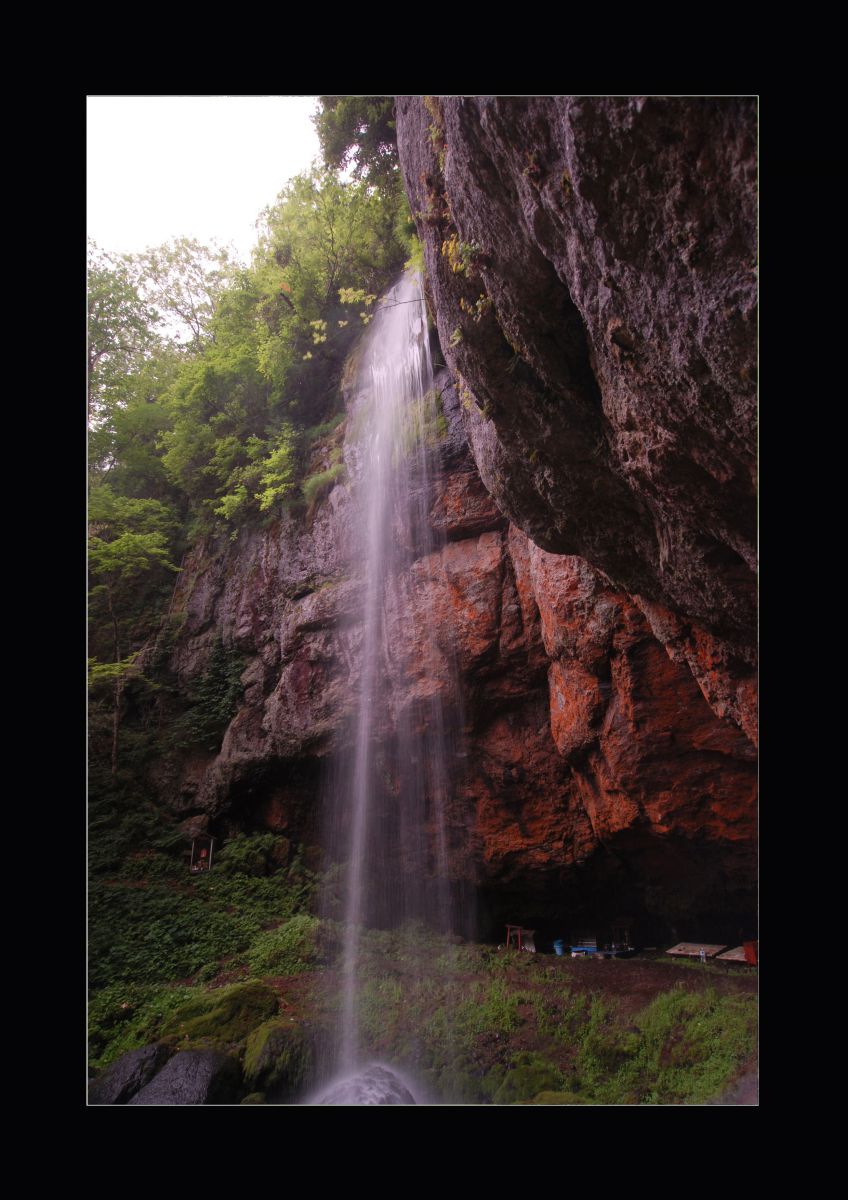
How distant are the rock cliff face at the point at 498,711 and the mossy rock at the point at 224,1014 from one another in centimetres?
315

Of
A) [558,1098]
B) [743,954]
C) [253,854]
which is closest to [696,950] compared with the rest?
[743,954]

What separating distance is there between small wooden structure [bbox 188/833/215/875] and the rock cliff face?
50cm

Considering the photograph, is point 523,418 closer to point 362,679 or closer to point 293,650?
point 362,679

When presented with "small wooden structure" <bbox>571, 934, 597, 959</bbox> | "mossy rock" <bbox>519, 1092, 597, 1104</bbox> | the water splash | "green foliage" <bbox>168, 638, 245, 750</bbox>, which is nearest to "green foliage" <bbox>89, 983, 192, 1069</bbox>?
the water splash

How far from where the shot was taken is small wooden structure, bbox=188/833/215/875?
8.31m

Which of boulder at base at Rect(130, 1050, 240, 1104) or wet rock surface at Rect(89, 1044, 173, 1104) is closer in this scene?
wet rock surface at Rect(89, 1044, 173, 1104)

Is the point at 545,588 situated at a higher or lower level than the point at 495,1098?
higher

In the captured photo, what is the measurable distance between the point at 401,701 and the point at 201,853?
3.55m

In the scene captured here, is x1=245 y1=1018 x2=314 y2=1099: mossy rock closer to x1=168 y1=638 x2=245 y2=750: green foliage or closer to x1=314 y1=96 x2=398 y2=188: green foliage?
x1=168 y1=638 x2=245 y2=750: green foliage

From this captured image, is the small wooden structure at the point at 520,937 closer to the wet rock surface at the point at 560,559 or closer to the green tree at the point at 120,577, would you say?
the wet rock surface at the point at 560,559

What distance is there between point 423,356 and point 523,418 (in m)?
5.57

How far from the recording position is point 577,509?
15.3ft

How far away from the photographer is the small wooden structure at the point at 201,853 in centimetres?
831
